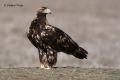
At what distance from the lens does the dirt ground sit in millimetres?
16844

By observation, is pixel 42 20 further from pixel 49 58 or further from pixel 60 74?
pixel 60 74

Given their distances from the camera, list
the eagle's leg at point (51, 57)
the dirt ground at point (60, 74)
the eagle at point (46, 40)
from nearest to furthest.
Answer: the dirt ground at point (60, 74) < the eagle at point (46, 40) < the eagle's leg at point (51, 57)

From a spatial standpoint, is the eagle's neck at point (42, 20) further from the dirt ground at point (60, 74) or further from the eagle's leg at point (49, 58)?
the dirt ground at point (60, 74)

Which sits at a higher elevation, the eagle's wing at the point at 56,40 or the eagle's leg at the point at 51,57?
the eagle's wing at the point at 56,40

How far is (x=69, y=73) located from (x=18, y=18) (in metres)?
17.8

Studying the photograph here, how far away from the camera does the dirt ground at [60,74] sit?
16844 millimetres

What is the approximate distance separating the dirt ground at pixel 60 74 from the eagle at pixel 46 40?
0.32 m

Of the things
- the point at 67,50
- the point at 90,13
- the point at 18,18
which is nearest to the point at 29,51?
the point at 67,50

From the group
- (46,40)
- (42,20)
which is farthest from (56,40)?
(42,20)

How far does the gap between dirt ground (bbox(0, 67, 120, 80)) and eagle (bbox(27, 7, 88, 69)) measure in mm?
323

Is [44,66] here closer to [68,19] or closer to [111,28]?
[111,28]

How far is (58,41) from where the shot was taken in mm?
18469

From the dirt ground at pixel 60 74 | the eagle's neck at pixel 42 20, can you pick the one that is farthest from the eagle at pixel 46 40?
the dirt ground at pixel 60 74

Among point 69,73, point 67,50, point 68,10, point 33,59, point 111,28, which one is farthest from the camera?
point 68,10
